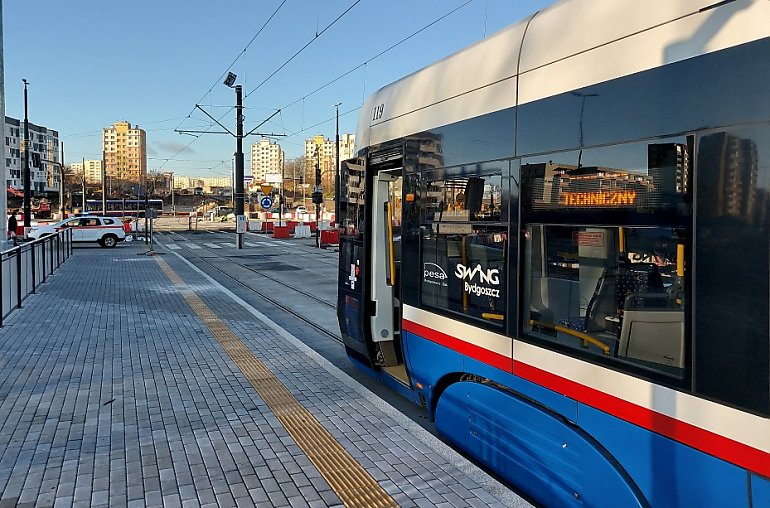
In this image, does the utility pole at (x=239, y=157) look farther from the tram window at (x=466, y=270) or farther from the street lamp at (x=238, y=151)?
the tram window at (x=466, y=270)

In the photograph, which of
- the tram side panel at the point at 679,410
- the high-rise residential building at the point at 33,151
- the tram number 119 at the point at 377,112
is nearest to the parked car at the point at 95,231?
the tram number 119 at the point at 377,112

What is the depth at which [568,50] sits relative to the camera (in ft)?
11.5

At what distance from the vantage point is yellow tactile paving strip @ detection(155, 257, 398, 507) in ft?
12.7

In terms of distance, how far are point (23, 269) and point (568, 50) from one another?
11.8 meters

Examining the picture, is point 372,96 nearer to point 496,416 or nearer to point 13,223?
point 496,416

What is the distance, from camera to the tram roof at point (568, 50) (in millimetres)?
Answer: 2688

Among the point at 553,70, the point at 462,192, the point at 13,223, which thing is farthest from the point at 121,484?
the point at 13,223

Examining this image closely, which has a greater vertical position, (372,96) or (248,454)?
(372,96)

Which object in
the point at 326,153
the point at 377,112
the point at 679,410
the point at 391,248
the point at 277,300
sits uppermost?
the point at 326,153

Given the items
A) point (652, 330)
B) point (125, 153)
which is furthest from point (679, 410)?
point (125, 153)

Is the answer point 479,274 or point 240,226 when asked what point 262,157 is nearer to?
point 240,226

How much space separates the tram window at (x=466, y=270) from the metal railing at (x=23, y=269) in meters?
7.62

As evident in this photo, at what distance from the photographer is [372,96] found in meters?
6.32

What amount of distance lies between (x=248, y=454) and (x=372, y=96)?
366 cm
